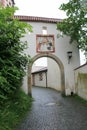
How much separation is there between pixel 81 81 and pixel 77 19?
388 centimetres

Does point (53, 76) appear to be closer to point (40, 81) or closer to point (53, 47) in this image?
point (40, 81)

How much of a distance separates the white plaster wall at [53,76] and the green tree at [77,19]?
7695 millimetres

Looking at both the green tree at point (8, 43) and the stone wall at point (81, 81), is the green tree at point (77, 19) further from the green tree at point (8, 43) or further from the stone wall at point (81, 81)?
the green tree at point (8, 43)

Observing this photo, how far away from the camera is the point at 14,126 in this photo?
713 centimetres

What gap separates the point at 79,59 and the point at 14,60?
8461 mm

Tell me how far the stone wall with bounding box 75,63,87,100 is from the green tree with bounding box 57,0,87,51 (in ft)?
4.82

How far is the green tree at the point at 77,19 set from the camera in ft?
40.7

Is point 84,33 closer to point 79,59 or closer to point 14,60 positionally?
point 79,59

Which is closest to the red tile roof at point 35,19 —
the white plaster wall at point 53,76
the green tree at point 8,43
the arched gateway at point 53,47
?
the arched gateway at point 53,47

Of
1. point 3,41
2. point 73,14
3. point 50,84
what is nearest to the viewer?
point 3,41

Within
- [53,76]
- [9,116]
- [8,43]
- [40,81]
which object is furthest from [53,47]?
[40,81]

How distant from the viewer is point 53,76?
2350 centimetres

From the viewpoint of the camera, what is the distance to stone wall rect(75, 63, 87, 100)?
13.3 metres

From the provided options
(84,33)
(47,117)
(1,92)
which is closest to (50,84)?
(84,33)
